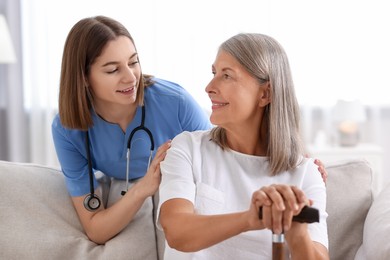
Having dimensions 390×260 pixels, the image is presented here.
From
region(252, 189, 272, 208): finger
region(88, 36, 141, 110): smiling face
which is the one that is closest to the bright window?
region(88, 36, 141, 110): smiling face

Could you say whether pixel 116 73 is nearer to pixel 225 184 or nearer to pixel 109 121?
pixel 109 121

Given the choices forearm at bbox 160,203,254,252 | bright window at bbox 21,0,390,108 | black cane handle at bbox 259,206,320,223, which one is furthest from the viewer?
bright window at bbox 21,0,390,108

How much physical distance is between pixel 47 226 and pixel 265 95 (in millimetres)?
833

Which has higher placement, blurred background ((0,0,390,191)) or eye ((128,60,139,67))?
eye ((128,60,139,67))

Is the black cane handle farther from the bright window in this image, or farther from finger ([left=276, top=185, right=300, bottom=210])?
the bright window

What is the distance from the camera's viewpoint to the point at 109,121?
231 cm

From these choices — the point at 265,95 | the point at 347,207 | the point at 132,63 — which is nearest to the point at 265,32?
the point at 132,63

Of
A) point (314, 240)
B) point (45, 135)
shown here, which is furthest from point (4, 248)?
point (45, 135)

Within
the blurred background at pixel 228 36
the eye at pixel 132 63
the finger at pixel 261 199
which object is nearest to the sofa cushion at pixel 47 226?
the eye at pixel 132 63

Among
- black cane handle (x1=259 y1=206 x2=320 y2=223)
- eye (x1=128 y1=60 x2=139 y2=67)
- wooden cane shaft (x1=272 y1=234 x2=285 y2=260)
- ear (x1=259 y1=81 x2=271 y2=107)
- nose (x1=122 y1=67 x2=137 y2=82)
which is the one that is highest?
ear (x1=259 y1=81 x2=271 y2=107)

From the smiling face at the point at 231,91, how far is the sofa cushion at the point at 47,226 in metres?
0.52

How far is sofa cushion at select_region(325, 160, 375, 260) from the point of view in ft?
6.83

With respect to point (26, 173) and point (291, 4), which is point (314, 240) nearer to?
point (26, 173)

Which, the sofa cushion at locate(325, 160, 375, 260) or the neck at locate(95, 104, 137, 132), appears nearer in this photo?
the sofa cushion at locate(325, 160, 375, 260)
